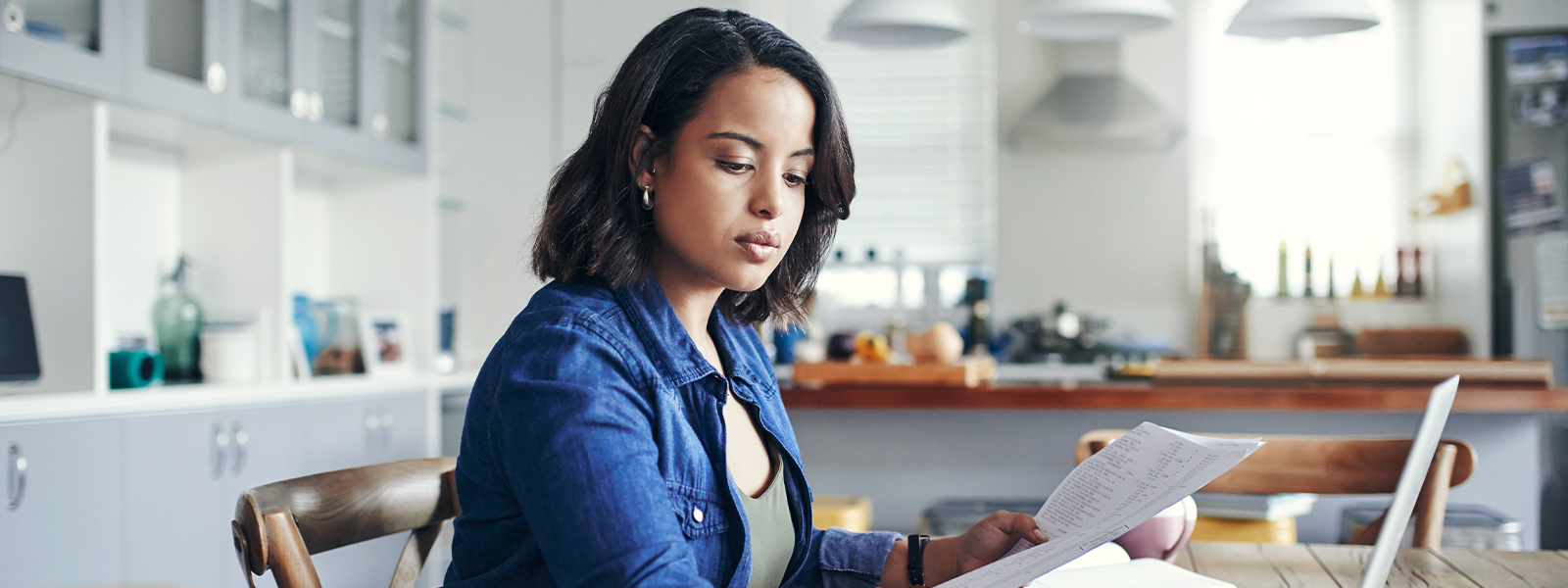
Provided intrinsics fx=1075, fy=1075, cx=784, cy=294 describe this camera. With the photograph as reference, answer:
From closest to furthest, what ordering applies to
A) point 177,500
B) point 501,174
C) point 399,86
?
point 177,500 < point 399,86 < point 501,174

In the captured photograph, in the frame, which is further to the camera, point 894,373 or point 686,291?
point 894,373

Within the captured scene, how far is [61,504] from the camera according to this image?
2.05 metres

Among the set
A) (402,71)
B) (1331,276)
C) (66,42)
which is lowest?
(1331,276)

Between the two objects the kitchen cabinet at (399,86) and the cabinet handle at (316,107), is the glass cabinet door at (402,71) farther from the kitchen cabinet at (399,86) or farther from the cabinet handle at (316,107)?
the cabinet handle at (316,107)

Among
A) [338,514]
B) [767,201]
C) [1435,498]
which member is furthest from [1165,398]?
[338,514]

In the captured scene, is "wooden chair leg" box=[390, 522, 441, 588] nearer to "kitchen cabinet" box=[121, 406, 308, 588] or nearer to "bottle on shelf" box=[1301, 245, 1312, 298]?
"kitchen cabinet" box=[121, 406, 308, 588]

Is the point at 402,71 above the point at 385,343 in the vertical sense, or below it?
above

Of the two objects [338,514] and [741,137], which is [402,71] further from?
[741,137]

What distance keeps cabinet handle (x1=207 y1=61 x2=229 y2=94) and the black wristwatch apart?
7.38 ft

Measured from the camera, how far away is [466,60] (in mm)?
4109

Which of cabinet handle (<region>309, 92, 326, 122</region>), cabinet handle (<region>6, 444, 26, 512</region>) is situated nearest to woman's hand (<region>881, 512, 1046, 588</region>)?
cabinet handle (<region>6, 444, 26, 512</region>)

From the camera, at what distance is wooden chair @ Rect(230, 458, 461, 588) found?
3.19 feet

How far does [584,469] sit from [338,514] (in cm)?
50

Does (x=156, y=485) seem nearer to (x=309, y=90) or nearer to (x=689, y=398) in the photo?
(x=309, y=90)
